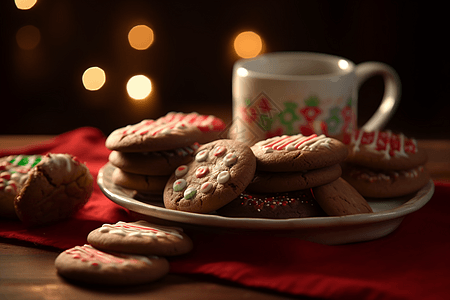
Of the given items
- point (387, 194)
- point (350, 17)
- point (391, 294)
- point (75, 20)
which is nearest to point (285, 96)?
point (387, 194)

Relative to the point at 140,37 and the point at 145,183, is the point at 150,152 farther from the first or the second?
the point at 140,37

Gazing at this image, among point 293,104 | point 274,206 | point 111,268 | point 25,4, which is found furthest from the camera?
point 25,4

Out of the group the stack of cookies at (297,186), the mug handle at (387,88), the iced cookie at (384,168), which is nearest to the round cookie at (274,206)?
the stack of cookies at (297,186)

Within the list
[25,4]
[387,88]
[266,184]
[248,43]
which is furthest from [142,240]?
[25,4]

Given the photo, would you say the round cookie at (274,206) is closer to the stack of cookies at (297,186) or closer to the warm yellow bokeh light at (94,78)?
the stack of cookies at (297,186)

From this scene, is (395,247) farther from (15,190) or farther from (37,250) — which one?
(15,190)

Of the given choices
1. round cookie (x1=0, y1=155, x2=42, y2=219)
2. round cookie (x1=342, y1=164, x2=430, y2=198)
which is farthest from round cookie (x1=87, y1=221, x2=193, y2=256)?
round cookie (x1=342, y1=164, x2=430, y2=198)
